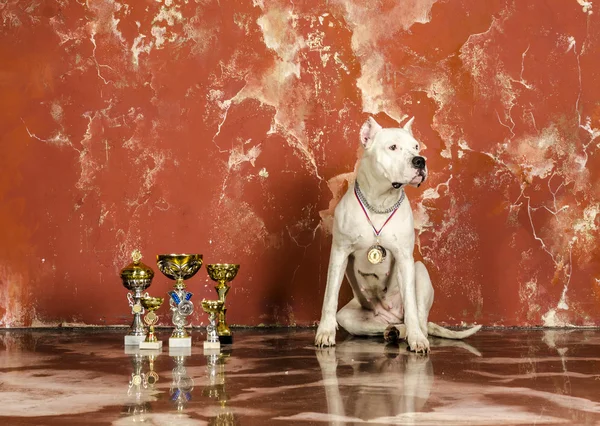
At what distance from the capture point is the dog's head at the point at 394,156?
420 centimetres

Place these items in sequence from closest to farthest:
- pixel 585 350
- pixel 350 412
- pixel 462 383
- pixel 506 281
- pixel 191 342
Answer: pixel 350 412 < pixel 462 383 < pixel 585 350 < pixel 191 342 < pixel 506 281

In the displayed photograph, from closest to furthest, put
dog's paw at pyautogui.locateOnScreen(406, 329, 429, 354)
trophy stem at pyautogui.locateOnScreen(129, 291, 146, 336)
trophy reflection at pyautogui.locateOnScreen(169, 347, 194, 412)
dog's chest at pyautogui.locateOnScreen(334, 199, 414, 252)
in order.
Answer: trophy reflection at pyautogui.locateOnScreen(169, 347, 194, 412), dog's paw at pyautogui.locateOnScreen(406, 329, 429, 354), dog's chest at pyautogui.locateOnScreen(334, 199, 414, 252), trophy stem at pyautogui.locateOnScreen(129, 291, 146, 336)

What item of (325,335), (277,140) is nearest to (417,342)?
(325,335)

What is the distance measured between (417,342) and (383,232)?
0.66 metres

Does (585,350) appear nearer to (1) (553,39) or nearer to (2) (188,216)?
(1) (553,39)

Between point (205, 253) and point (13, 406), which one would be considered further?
point (205, 253)

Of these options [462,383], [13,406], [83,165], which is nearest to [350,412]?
[462,383]

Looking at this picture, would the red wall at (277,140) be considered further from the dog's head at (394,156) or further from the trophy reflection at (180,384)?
the trophy reflection at (180,384)

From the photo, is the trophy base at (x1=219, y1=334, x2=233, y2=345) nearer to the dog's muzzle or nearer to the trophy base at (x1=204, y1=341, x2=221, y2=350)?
the trophy base at (x1=204, y1=341, x2=221, y2=350)

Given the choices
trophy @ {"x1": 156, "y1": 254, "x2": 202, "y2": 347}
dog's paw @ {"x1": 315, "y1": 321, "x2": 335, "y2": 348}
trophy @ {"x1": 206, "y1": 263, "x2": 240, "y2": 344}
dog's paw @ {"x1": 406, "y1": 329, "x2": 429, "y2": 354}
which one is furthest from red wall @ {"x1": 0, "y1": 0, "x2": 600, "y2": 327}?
dog's paw @ {"x1": 406, "y1": 329, "x2": 429, "y2": 354}

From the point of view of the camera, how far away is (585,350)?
13.8 ft

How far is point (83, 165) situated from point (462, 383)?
11.1 ft

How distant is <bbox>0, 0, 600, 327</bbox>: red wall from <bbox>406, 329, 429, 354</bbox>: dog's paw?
135cm

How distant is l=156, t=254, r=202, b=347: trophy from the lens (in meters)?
4.38
